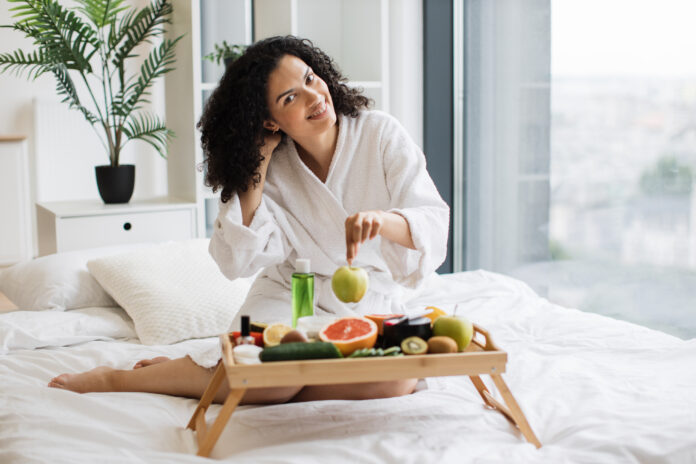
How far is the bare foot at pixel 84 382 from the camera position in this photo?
5.46ft

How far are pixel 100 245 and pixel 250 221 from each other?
1.26m

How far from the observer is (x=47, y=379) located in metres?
1.74

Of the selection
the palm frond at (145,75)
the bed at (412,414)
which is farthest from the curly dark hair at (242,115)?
the palm frond at (145,75)

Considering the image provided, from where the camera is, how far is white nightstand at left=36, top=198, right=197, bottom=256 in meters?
2.78

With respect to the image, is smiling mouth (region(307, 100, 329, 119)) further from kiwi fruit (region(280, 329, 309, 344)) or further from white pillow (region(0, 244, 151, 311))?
white pillow (region(0, 244, 151, 311))

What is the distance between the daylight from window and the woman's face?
4.07 ft

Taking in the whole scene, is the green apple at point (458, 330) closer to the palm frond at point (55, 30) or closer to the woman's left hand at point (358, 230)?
the woman's left hand at point (358, 230)

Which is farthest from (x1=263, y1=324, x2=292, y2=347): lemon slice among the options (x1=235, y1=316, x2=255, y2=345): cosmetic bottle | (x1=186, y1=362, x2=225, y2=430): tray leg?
(x1=186, y1=362, x2=225, y2=430): tray leg

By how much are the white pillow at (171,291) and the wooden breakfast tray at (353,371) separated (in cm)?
77

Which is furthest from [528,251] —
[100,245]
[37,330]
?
[37,330]

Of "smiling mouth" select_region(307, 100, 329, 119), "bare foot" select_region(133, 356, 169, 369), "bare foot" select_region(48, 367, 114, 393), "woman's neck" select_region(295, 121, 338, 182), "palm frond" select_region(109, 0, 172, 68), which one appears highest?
"palm frond" select_region(109, 0, 172, 68)

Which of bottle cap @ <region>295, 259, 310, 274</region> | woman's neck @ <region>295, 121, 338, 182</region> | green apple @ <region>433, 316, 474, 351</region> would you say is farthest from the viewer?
woman's neck @ <region>295, 121, 338, 182</region>

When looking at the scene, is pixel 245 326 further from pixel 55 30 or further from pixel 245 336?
pixel 55 30

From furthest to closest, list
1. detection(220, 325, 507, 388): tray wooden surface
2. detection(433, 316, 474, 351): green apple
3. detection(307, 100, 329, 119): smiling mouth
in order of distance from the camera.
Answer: detection(307, 100, 329, 119): smiling mouth
detection(433, 316, 474, 351): green apple
detection(220, 325, 507, 388): tray wooden surface
